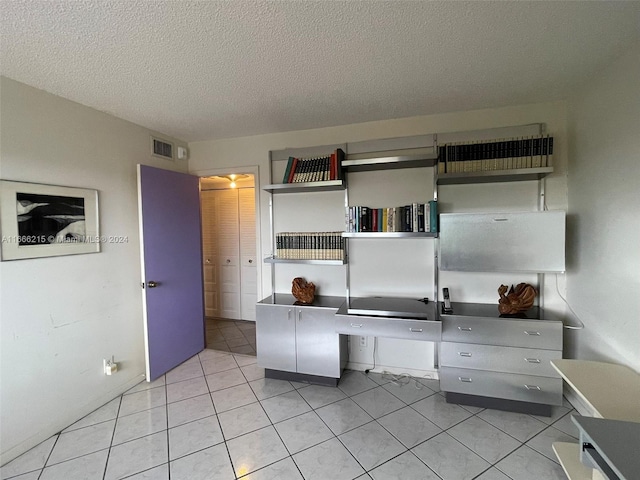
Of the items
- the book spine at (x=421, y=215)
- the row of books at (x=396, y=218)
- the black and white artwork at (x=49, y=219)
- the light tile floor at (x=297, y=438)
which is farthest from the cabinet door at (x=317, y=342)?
the black and white artwork at (x=49, y=219)

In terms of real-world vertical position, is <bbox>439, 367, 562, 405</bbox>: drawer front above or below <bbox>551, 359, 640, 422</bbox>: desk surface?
below

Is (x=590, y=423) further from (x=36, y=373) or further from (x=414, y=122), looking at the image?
(x=36, y=373)

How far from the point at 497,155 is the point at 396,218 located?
2.99ft

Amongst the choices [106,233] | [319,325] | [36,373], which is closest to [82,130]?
[106,233]

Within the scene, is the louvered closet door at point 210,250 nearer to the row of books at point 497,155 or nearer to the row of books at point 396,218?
the row of books at point 396,218

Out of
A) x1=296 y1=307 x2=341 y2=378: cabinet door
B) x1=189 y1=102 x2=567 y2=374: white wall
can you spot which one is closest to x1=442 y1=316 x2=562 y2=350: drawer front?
x1=189 y1=102 x2=567 y2=374: white wall

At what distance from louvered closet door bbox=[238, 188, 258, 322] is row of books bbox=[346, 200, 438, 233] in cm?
210

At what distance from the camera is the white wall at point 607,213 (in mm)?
1689

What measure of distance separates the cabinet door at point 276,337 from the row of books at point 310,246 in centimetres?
52

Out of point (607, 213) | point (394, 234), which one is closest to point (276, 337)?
point (394, 234)

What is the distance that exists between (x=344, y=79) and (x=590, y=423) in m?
2.26

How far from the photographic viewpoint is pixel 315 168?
273 centimetres

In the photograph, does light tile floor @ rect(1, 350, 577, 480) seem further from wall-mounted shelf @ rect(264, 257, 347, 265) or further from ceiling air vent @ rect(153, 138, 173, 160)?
ceiling air vent @ rect(153, 138, 173, 160)

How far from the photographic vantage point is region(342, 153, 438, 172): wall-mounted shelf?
2.39m
